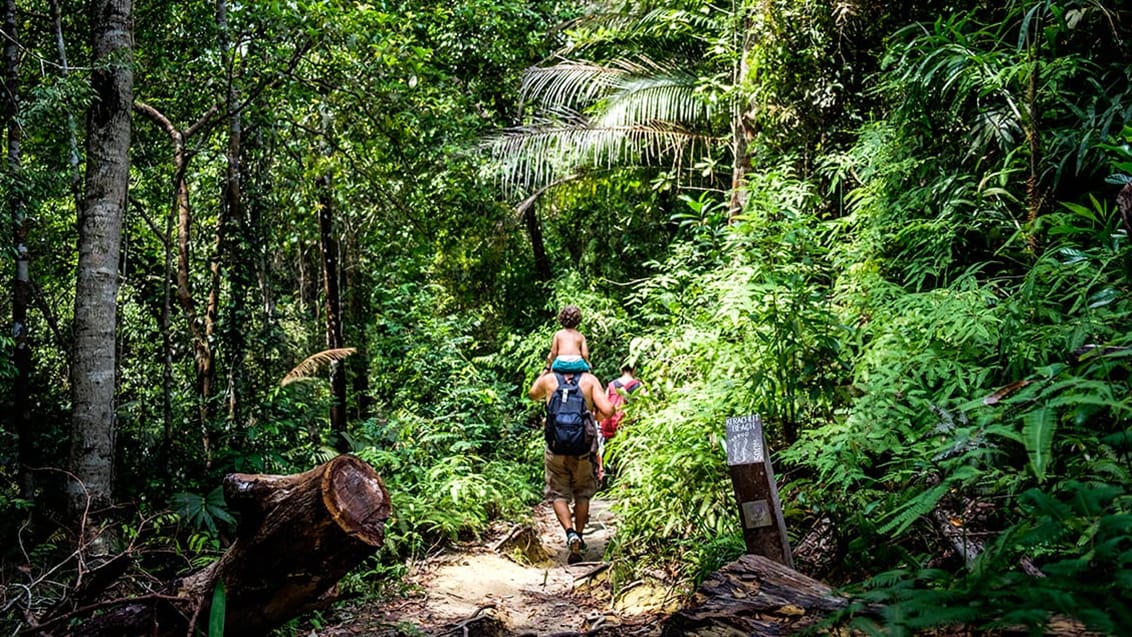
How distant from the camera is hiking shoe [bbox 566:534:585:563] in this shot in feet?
19.5

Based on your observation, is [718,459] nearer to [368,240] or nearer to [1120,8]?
[1120,8]

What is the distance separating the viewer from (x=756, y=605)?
2.44 meters

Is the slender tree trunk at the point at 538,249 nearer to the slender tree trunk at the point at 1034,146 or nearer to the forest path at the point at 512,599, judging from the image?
the forest path at the point at 512,599

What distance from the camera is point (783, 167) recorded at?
5.74 m

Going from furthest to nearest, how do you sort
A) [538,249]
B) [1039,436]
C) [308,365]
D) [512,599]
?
[538,249] → [308,365] → [512,599] → [1039,436]

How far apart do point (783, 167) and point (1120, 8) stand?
2.33m

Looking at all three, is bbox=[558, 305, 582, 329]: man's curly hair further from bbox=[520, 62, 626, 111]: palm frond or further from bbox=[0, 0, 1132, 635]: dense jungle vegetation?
bbox=[520, 62, 626, 111]: palm frond

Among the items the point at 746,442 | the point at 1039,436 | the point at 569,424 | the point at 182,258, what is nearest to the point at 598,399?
the point at 569,424

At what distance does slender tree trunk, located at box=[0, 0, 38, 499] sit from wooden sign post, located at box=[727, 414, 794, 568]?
214 inches

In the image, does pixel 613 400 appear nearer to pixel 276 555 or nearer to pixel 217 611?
pixel 276 555

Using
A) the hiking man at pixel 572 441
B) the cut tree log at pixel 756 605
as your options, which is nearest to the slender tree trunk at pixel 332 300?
the hiking man at pixel 572 441

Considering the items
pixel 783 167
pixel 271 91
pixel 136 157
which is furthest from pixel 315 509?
pixel 136 157

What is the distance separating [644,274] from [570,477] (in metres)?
6.98

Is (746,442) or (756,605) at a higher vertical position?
(746,442)
